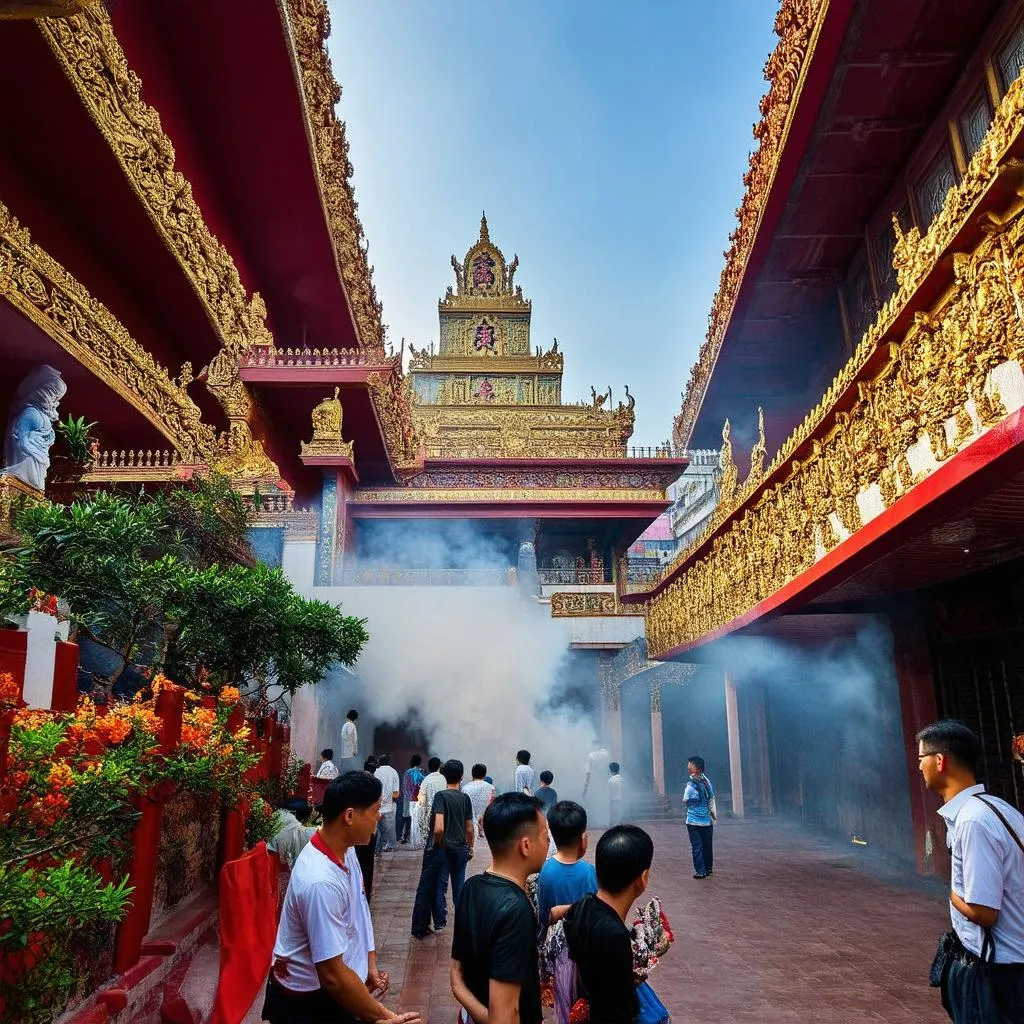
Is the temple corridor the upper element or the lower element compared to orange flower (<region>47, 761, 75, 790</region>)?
lower

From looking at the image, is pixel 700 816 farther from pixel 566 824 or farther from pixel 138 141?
pixel 138 141

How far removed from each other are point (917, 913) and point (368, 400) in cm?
1144

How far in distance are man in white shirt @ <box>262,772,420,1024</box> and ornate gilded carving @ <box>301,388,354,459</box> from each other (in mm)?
12489

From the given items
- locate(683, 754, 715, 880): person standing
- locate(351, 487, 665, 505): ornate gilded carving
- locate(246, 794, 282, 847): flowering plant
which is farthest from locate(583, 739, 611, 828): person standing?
locate(351, 487, 665, 505): ornate gilded carving

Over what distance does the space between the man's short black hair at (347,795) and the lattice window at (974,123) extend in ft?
20.9

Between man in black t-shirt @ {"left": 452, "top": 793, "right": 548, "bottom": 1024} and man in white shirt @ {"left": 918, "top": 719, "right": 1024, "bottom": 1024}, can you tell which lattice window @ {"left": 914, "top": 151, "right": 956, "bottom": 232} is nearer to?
man in white shirt @ {"left": 918, "top": 719, "right": 1024, "bottom": 1024}

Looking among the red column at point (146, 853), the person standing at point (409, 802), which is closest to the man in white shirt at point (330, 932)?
the red column at point (146, 853)

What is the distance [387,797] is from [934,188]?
886 centimetres

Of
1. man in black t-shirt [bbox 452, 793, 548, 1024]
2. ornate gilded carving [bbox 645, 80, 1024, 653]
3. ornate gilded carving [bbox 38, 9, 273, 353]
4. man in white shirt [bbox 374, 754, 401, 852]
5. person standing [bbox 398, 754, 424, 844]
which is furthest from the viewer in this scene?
person standing [bbox 398, 754, 424, 844]

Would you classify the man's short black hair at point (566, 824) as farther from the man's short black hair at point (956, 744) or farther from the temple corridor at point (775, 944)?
the temple corridor at point (775, 944)

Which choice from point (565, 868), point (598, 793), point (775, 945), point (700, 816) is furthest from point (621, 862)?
point (598, 793)

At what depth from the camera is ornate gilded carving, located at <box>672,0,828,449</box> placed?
5.89 meters

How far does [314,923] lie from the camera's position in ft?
7.60

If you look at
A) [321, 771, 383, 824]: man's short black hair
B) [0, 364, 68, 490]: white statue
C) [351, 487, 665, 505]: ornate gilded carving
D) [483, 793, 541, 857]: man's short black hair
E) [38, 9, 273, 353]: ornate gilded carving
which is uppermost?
[38, 9, 273, 353]: ornate gilded carving
